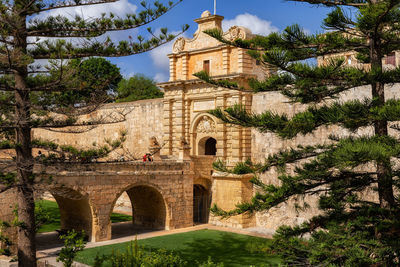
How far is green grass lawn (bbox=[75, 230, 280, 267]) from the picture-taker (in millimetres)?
14070

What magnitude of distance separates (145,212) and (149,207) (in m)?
0.33

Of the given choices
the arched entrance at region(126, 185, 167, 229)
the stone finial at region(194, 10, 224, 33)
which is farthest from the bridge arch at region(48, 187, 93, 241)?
the stone finial at region(194, 10, 224, 33)

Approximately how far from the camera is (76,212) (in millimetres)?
17109

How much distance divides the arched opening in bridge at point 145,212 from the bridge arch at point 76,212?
5.21 ft

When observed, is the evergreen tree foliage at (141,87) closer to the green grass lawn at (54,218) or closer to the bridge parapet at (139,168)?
the green grass lawn at (54,218)

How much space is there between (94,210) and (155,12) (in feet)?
29.9

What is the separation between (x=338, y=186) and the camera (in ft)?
27.1

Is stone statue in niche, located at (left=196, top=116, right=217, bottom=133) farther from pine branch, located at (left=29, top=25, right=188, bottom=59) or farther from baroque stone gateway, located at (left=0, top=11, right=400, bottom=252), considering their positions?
pine branch, located at (left=29, top=25, right=188, bottom=59)

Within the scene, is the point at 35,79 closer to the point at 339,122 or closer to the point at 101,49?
the point at 101,49

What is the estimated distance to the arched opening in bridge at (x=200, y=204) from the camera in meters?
20.6

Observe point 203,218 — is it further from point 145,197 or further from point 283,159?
point 283,159

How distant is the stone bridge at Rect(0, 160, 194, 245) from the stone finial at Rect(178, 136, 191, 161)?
9.4 inches

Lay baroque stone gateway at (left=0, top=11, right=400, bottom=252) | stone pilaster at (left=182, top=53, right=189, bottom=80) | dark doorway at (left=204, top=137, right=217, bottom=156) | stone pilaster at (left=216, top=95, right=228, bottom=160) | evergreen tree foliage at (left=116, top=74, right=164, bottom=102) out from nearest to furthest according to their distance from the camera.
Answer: baroque stone gateway at (left=0, top=11, right=400, bottom=252)
stone pilaster at (left=216, top=95, right=228, bottom=160)
stone pilaster at (left=182, top=53, right=189, bottom=80)
dark doorway at (left=204, top=137, right=217, bottom=156)
evergreen tree foliage at (left=116, top=74, right=164, bottom=102)

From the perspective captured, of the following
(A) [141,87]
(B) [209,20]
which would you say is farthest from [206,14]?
(A) [141,87]
